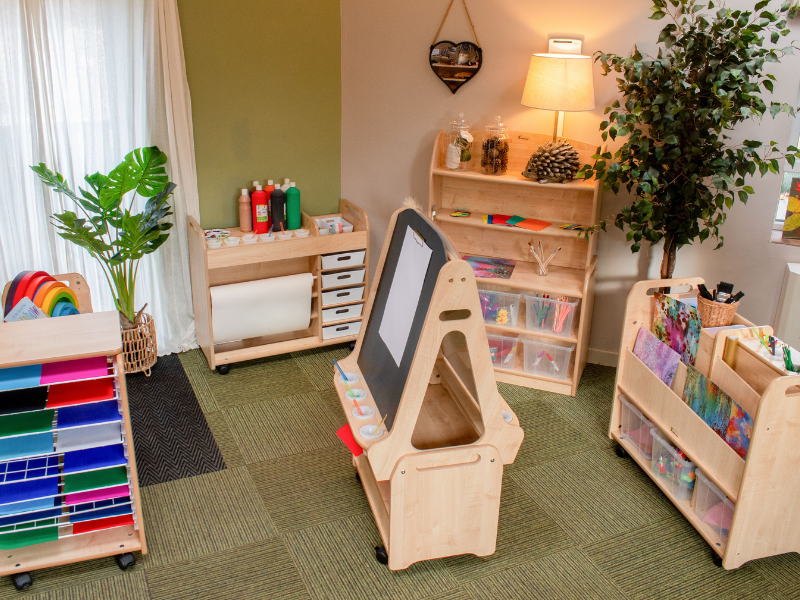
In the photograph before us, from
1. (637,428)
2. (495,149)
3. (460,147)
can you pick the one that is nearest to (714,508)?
(637,428)

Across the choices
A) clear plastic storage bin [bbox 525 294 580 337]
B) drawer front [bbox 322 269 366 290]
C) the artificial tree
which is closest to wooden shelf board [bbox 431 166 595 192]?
the artificial tree

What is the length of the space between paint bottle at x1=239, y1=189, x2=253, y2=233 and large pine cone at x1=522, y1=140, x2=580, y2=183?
1560mm

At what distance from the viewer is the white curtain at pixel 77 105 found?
3.16 meters

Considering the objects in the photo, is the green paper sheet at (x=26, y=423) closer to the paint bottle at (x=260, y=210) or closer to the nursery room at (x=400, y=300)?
the nursery room at (x=400, y=300)

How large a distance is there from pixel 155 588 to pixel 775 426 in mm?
2143

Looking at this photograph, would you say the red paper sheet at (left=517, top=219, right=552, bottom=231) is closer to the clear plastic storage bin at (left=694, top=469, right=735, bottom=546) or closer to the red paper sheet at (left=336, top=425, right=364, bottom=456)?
the clear plastic storage bin at (left=694, top=469, right=735, bottom=546)

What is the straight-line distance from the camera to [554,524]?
273cm

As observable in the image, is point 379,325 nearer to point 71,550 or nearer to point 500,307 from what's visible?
point 500,307

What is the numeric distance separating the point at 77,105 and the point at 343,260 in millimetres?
1534

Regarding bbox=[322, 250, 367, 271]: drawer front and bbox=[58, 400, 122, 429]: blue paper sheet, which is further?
bbox=[322, 250, 367, 271]: drawer front

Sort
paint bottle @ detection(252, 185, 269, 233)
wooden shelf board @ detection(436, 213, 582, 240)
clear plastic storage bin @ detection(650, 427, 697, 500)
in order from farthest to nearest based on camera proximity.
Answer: paint bottle @ detection(252, 185, 269, 233) < wooden shelf board @ detection(436, 213, 582, 240) < clear plastic storage bin @ detection(650, 427, 697, 500)

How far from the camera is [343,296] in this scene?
402cm

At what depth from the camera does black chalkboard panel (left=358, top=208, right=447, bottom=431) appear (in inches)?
86.4

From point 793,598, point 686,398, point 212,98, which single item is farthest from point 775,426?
point 212,98
